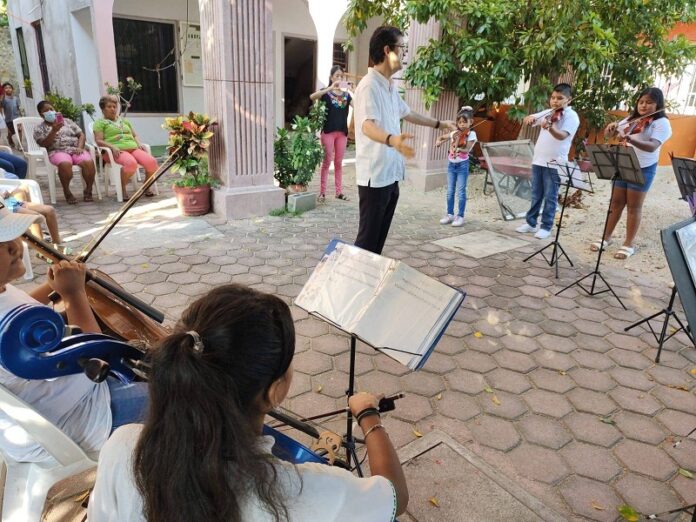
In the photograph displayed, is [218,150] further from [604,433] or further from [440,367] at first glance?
[604,433]

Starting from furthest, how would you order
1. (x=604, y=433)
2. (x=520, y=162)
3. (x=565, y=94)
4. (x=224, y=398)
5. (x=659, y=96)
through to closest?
(x=520, y=162) < (x=565, y=94) < (x=659, y=96) < (x=604, y=433) < (x=224, y=398)

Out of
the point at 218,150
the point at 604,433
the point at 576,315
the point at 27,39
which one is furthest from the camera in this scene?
the point at 27,39

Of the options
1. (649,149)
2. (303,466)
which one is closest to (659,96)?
(649,149)

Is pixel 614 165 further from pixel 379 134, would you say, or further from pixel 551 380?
pixel 379 134

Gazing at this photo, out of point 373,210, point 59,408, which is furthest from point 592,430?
point 59,408

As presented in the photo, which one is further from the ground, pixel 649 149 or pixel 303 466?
pixel 649 149

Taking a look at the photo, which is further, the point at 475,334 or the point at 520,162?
the point at 520,162

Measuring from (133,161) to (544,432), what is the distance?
6.01m

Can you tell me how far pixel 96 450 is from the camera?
4.98 ft

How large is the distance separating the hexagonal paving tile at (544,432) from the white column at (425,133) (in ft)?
18.3

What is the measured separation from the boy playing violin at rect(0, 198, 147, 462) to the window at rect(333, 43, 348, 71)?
38.2 ft

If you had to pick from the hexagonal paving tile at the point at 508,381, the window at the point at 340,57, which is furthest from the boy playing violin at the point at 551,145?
the window at the point at 340,57

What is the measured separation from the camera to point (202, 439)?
94 cm

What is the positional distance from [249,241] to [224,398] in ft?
14.8
